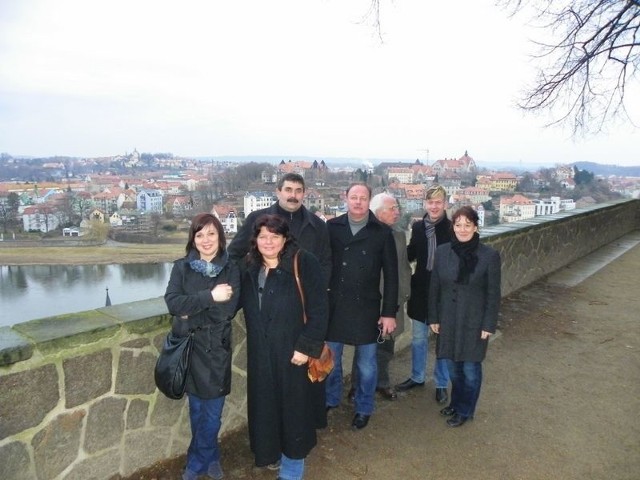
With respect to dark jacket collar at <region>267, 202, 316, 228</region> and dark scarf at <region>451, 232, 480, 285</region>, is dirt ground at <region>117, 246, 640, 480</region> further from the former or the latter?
dark jacket collar at <region>267, 202, 316, 228</region>

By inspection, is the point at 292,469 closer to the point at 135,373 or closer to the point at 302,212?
Result: the point at 135,373

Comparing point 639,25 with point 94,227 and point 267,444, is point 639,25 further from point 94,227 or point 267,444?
point 94,227

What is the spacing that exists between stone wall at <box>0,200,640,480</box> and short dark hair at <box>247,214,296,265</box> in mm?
550

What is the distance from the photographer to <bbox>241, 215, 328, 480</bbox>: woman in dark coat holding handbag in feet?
6.79

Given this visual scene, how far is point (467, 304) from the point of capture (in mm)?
2693

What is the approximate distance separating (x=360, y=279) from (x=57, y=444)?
66.5 inches

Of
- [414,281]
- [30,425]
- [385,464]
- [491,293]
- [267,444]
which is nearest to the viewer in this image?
[30,425]

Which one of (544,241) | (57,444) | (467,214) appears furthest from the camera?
(544,241)

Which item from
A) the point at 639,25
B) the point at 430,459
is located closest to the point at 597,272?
the point at 639,25

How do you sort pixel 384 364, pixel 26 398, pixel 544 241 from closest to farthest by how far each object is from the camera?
pixel 26 398 → pixel 384 364 → pixel 544 241

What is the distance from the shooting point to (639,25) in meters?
6.84

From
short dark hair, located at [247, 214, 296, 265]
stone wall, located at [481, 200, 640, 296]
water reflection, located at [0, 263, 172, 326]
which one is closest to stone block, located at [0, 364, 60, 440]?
short dark hair, located at [247, 214, 296, 265]

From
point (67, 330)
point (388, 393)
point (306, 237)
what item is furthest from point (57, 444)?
point (388, 393)

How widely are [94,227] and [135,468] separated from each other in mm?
32374
